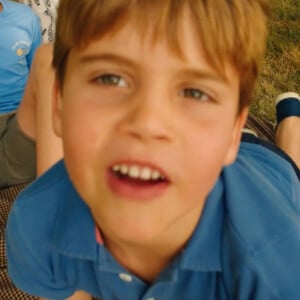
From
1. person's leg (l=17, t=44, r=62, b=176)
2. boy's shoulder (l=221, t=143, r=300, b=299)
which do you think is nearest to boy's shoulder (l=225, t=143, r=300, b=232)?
boy's shoulder (l=221, t=143, r=300, b=299)

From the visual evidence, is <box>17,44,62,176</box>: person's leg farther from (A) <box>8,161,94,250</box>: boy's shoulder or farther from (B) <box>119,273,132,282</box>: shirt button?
(B) <box>119,273,132,282</box>: shirt button

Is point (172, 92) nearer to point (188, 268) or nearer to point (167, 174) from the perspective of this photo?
point (167, 174)

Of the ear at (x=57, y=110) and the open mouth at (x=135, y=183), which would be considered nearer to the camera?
the open mouth at (x=135, y=183)

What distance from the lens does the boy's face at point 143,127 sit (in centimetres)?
67

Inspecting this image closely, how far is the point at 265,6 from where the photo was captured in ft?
2.73

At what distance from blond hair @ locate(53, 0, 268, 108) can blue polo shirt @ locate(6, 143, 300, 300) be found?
0.21 m

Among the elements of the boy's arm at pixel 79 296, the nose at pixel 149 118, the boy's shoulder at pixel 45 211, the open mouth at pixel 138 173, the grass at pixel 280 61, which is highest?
the nose at pixel 149 118

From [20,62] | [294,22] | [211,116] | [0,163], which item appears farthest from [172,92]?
[294,22]

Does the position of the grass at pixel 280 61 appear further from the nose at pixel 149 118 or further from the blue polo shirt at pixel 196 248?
the nose at pixel 149 118

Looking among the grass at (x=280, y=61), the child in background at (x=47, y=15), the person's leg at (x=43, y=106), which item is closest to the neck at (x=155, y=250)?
the person's leg at (x=43, y=106)

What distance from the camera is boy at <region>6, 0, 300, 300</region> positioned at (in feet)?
2.24

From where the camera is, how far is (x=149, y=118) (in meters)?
0.66

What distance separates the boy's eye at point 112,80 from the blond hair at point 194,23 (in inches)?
2.1

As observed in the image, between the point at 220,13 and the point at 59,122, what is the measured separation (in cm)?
32
